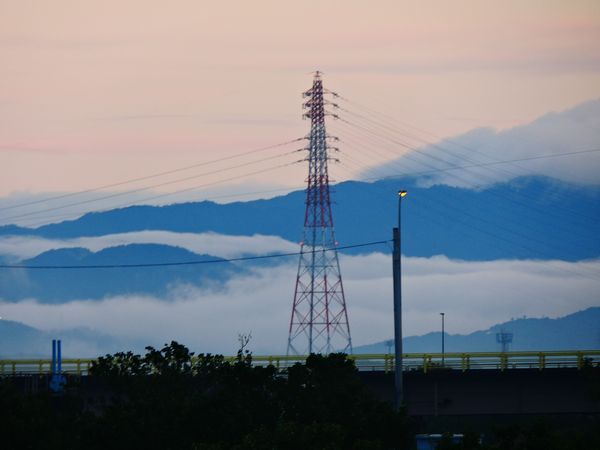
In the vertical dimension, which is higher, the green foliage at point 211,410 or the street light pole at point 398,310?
the street light pole at point 398,310

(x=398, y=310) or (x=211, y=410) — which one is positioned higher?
(x=398, y=310)

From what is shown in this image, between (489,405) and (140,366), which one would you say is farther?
(489,405)

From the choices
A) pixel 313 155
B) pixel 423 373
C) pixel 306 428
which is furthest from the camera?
pixel 313 155

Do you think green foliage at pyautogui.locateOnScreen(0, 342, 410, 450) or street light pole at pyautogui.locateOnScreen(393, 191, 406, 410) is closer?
green foliage at pyautogui.locateOnScreen(0, 342, 410, 450)

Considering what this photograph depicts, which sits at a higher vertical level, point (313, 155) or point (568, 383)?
point (313, 155)

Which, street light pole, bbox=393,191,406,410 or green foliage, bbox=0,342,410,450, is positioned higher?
street light pole, bbox=393,191,406,410

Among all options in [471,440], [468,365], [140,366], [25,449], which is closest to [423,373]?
[468,365]

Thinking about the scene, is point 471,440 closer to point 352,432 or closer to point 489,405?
point 352,432

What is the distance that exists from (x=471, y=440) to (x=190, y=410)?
77.4ft

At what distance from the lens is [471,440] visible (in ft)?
193

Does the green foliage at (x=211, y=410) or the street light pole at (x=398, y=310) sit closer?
the green foliage at (x=211, y=410)

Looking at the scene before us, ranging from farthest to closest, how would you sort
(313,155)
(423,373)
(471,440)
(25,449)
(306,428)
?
(313,155), (423,373), (25,449), (306,428), (471,440)

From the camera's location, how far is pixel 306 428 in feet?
219

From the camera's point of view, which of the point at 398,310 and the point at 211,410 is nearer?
the point at 211,410
